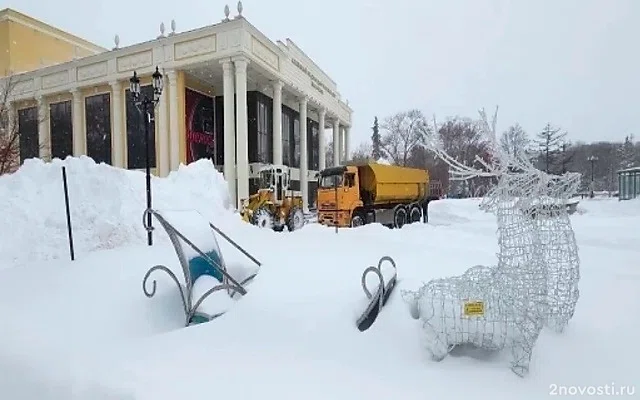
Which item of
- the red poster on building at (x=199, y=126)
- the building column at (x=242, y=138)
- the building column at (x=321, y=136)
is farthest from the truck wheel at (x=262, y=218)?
the building column at (x=321, y=136)

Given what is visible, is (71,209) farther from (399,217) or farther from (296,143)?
(296,143)

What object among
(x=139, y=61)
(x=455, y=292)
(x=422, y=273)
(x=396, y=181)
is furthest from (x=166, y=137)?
(x=455, y=292)

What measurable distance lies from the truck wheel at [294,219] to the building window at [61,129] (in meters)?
18.4

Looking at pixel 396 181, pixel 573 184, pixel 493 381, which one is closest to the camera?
pixel 493 381

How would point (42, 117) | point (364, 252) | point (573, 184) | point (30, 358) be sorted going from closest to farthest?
point (573, 184), point (30, 358), point (364, 252), point (42, 117)

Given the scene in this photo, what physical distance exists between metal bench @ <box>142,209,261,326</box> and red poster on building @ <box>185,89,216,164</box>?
19.1m

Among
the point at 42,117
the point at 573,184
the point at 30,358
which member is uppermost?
the point at 42,117

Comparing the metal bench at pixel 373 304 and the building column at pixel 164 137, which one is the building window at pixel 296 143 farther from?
the metal bench at pixel 373 304

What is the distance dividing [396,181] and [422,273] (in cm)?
1365

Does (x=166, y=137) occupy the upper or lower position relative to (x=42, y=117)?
lower

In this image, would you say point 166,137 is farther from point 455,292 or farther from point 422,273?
point 455,292

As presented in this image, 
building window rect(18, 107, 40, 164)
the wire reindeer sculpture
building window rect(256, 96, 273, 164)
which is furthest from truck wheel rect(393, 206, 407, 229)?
building window rect(18, 107, 40, 164)

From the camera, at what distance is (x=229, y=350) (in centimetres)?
313

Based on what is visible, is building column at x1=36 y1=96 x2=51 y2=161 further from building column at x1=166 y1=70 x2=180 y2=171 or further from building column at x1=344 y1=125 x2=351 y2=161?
building column at x1=344 y1=125 x2=351 y2=161
